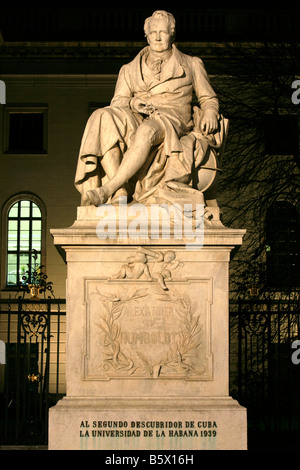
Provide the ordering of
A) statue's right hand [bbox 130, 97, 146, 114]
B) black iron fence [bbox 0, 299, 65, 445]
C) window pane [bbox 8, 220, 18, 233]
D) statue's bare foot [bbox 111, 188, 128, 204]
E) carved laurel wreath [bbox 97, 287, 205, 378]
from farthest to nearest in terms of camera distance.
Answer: window pane [bbox 8, 220, 18, 233]
black iron fence [bbox 0, 299, 65, 445]
statue's right hand [bbox 130, 97, 146, 114]
statue's bare foot [bbox 111, 188, 128, 204]
carved laurel wreath [bbox 97, 287, 205, 378]

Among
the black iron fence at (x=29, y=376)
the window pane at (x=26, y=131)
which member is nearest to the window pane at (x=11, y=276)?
the black iron fence at (x=29, y=376)

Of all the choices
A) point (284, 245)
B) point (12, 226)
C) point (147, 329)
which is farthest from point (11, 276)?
point (147, 329)

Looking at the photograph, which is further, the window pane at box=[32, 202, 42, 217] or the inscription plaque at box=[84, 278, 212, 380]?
the window pane at box=[32, 202, 42, 217]

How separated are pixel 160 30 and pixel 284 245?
10.7 meters

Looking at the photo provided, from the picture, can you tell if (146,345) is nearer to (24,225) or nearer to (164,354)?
(164,354)

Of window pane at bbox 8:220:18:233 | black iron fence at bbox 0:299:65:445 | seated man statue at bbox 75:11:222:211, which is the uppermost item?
window pane at bbox 8:220:18:233

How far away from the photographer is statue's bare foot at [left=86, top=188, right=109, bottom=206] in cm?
831

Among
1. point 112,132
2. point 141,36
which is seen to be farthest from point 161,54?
point 141,36

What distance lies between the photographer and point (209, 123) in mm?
9078

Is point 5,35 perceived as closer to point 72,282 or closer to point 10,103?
point 10,103

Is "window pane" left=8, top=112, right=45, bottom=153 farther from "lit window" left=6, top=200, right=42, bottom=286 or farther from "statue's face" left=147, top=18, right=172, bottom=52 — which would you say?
"statue's face" left=147, top=18, right=172, bottom=52

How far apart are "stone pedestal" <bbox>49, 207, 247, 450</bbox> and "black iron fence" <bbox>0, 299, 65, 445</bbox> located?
2.62m

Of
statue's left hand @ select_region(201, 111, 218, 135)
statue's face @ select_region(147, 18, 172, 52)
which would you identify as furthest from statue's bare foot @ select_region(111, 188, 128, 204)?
statue's face @ select_region(147, 18, 172, 52)
